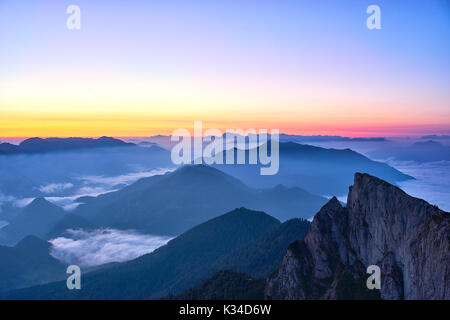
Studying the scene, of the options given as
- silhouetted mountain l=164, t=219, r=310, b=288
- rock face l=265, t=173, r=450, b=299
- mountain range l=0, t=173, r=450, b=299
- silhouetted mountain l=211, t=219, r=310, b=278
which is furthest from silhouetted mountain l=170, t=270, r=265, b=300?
silhouetted mountain l=164, t=219, r=310, b=288

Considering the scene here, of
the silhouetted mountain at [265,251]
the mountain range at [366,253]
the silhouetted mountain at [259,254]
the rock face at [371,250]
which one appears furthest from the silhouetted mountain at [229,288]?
the silhouetted mountain at [259,254]
